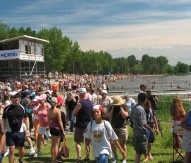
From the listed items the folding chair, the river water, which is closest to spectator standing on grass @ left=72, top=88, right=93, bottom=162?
the folding chair

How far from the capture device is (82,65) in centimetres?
11525

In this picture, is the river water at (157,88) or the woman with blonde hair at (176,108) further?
the river water at (157,88)

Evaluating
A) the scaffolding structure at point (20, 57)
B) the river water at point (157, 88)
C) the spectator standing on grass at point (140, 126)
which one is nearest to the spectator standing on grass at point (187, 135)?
the spectator standing on grass at point (140, 126)

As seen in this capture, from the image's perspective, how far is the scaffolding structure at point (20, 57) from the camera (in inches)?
1810

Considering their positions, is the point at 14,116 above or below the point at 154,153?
above

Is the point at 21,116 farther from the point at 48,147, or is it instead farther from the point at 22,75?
the point at 22,75

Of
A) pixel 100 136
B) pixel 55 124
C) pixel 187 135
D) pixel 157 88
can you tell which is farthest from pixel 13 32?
pixel 100 136

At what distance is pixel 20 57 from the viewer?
46.0 meters

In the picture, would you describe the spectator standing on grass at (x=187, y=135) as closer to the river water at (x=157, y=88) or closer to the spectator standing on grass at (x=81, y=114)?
the spectator standing on grass at (x=81, y=114)

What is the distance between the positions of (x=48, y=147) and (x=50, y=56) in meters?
73.5

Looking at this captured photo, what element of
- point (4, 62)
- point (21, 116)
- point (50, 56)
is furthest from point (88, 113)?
point (50, 56)

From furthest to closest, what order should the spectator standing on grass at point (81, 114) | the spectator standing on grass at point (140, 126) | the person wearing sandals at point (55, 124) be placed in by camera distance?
the spectator standing on grass at point (81, 114)
the person wearing sandals at point (55, 124)
the spectator standing on grass at point (140, 126)

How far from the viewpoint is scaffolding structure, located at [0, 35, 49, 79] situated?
45963 millimetres

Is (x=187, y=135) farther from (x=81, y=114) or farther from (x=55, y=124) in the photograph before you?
(x=55, y=124)
